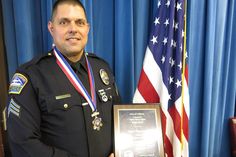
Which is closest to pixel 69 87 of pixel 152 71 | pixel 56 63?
pixel 56 63

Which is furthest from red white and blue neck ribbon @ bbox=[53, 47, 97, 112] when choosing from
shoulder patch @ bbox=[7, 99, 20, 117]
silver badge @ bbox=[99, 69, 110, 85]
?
shoulder patch @ bbox=[7, 99, 20, 117]

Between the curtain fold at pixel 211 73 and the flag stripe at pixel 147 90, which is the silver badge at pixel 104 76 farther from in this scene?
the curtain fold at pixel 211 73

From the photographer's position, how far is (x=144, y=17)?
1684 mm

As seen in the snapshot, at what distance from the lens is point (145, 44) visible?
68.4 inches

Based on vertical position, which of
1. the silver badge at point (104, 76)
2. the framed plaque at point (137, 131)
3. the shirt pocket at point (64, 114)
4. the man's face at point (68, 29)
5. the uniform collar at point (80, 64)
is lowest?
the framed plaque at point (137, 131)

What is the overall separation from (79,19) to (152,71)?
2.10ft

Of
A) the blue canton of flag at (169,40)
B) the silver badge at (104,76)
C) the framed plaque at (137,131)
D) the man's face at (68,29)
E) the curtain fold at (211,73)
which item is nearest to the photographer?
the man's face at (68,29)

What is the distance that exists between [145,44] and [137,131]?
694mm

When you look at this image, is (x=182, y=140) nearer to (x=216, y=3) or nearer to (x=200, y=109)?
(x=200, y=109)

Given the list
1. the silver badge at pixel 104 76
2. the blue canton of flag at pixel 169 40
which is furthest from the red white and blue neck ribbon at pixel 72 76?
the blue canton of flag at pixel 169 40

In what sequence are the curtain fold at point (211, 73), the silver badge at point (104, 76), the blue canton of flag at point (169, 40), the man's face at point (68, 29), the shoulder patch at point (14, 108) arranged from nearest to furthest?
the shoulder patch at point (14, 108) → the man's face at point (68, 29) → the silver badge at point (104, 76) → the blue canton of flag at point (169, 40) → the curtain fold at point (211, 73)

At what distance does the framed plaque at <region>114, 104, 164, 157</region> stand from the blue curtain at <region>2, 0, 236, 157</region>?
14.7 inches

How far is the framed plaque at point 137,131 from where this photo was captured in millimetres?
1303

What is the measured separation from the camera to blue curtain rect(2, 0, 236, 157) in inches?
58.2
